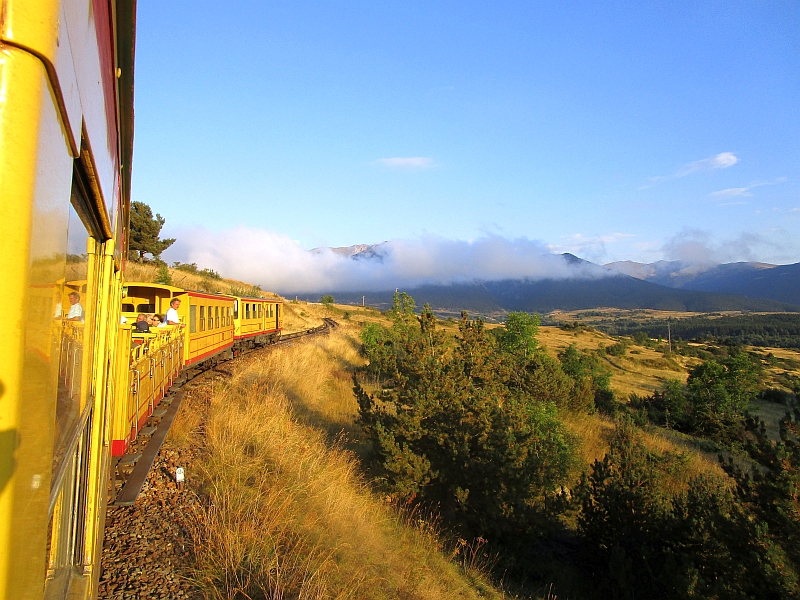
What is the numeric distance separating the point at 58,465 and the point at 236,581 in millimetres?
3487

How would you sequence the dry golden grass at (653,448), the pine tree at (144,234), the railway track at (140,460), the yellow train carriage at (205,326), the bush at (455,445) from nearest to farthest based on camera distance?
the railway track at (140,460) → the bush at (455,445) → the yellow train carriage at (205,326) → the dry golden grass at (653,448) → the pine tree at (144,234)

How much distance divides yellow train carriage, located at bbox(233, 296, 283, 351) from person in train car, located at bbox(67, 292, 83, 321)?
19227 mm

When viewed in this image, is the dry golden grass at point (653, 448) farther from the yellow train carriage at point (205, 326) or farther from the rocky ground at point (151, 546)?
the rocky ground at point (151, 546)

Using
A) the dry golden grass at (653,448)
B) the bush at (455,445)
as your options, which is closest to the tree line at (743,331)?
the dry golden grass at (653,448)

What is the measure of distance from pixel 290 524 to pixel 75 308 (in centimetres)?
451

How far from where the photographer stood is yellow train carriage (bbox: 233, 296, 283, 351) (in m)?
20.9

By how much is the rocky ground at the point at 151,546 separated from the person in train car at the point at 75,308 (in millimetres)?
3118

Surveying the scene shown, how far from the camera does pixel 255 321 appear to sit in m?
24.1

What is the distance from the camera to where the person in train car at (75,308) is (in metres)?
1.42

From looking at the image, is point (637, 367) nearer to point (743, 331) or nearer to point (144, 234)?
point (144, 234)

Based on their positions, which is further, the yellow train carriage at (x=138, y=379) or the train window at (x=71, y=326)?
the yellow train carriage at (x=138, y=379)

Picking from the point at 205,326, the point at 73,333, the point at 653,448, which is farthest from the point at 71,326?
the point at 653,448

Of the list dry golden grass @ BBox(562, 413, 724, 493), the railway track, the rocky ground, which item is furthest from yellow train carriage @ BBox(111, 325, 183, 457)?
dry golden grass @ BBox(562, 413, 724, 493)

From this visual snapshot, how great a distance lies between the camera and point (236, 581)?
13.5 feet
